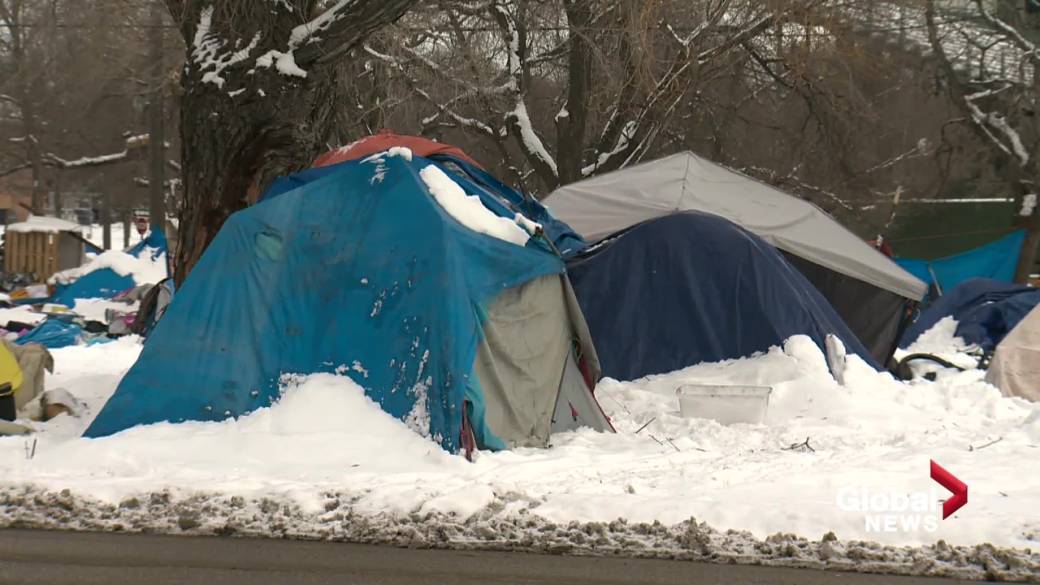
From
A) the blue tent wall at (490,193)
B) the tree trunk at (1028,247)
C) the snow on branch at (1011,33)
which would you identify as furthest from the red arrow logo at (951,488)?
the snow on branch at (1011,33)

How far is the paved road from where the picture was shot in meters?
5.05

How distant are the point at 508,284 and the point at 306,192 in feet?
6.01

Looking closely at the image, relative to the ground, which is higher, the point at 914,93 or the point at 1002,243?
the point at 914,93

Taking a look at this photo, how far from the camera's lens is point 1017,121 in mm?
25016

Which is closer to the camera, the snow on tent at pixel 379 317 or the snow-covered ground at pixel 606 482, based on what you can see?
the snow-covered ground at pixel 606 482

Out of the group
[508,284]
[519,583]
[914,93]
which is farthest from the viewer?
[914,93]

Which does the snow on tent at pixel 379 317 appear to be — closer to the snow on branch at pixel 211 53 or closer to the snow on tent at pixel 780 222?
the snow on branch at pixel 211 53

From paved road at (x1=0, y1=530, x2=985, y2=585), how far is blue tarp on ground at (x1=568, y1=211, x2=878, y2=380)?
503cm

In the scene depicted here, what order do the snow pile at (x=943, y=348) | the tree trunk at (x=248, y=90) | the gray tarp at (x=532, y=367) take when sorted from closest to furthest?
the gray tarp at (x=532, y=367) < the tree trunk at (x=248, y=90) < the snow pile at (x=943, y=348)

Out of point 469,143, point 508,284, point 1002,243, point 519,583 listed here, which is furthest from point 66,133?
point 519,583

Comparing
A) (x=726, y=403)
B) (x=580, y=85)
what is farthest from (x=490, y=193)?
(x=580, y=85)

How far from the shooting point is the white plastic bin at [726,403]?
8633 mm

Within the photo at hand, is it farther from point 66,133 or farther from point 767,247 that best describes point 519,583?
point 66,133

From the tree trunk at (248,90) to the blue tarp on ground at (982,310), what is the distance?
886cm
